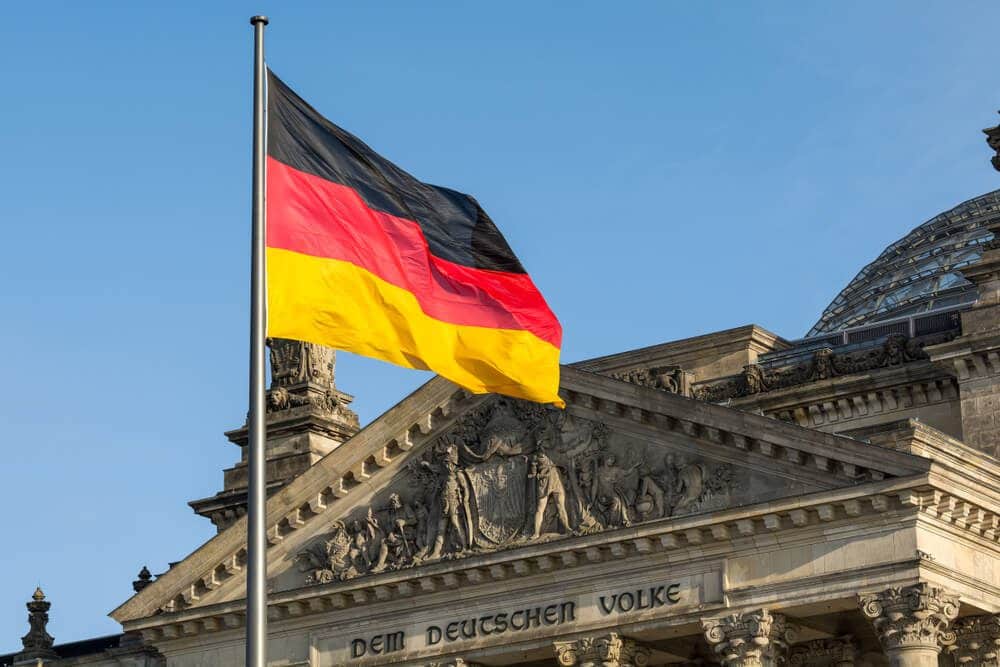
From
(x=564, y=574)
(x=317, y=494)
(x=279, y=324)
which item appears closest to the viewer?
(x=279, y=324)

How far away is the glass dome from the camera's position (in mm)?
69750

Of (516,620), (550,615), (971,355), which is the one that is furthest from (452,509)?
(971,355)

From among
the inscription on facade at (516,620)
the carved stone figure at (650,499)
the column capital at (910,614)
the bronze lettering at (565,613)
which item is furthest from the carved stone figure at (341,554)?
the column capital at (910,614)

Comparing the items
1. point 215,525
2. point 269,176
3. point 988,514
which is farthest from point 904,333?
point 269,176

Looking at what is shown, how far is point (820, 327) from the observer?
7438cm

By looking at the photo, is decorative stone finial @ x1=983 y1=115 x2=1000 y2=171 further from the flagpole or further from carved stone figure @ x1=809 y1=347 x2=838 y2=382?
the flagpole

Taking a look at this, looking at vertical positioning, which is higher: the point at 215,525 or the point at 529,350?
the point at 215,525

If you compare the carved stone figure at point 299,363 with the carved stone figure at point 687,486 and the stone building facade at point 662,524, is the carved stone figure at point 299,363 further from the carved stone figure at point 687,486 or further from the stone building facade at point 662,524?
the carved stone figure at point 687,486

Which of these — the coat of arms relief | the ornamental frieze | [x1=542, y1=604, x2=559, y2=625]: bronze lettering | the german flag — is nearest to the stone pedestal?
the coat of arms relief

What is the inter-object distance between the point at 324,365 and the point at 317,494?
10369 millimetres

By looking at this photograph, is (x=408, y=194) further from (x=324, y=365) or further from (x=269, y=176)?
(x=324, y=365)

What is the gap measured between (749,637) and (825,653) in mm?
3948

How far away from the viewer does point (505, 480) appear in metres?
53.2

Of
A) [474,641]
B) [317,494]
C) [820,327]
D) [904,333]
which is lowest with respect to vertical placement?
[474,641]
